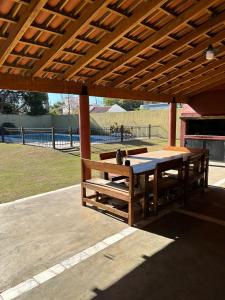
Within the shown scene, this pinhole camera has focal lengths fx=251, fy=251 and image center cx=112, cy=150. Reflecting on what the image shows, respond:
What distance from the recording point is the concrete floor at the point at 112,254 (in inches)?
109

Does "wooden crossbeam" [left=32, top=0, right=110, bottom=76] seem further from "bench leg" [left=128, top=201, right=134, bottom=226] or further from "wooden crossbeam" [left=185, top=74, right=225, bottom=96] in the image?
"wooden crossbeam" [left=185, top=74, right=225, bottom=96]

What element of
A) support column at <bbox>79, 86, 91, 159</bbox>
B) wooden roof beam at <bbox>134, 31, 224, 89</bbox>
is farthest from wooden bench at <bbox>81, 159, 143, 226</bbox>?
wooden roof beam at <bbox>134, 31, 224, 89</bbox>

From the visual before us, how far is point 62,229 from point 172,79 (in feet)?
17.1

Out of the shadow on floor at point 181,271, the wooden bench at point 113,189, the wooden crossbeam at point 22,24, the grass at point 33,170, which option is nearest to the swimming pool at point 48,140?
the grass at point 33,170

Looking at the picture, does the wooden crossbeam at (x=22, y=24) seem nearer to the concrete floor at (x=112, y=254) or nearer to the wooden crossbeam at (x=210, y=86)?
the concrete floor at (x=112, y=254)

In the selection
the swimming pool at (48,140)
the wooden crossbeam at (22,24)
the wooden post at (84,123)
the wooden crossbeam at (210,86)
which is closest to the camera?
the wooden crossbeam at (22,24)

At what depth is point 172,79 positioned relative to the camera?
7.25 m

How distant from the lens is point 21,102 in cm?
3084

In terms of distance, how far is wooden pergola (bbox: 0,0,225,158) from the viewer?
11.8 ft

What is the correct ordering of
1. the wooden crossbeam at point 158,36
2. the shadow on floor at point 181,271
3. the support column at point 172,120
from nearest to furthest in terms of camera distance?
the shadow on floor at point 181,271
the wooden crossbeam at point 158,36
the support column at point 172,120

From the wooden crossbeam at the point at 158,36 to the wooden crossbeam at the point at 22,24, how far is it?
224cm

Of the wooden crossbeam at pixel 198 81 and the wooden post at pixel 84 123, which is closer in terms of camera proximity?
the wooden post at pixel 84 123

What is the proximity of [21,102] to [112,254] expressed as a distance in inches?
1199

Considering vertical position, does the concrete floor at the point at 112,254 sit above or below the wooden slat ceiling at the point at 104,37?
below
